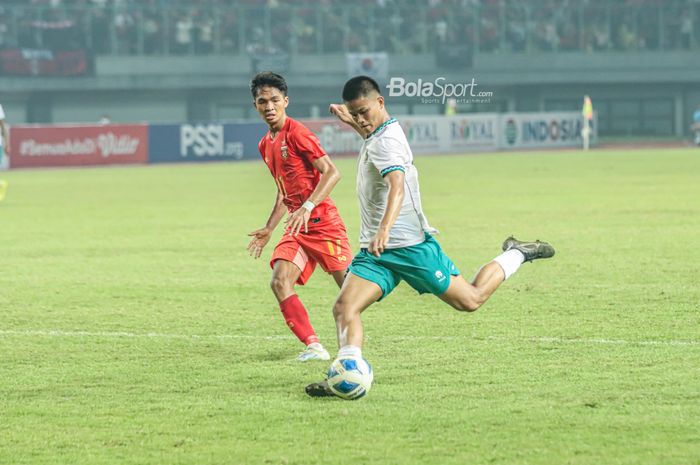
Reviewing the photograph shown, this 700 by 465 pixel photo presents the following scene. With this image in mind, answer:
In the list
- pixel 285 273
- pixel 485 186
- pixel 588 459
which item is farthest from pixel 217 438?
pixel 485 186

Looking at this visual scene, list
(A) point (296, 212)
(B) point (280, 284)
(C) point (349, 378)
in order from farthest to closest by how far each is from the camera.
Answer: (B) point (280, 284) → (A) point (296, 212) → (C) point (349, 378)

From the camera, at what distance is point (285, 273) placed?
27.9ft

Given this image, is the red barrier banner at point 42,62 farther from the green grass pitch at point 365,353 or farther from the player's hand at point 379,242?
the player's hand at point 379,242

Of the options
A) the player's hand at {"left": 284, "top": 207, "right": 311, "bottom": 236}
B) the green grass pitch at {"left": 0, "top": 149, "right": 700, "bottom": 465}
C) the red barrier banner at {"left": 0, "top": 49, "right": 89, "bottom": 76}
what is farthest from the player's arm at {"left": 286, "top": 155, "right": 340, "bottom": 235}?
the red barrier banner at {"left": 0, "top": 49, "right": 89, "bottom": 76}

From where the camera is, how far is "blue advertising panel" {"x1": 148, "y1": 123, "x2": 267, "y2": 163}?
46688 mm

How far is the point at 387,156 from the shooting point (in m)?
7.06

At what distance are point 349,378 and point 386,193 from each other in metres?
1.10

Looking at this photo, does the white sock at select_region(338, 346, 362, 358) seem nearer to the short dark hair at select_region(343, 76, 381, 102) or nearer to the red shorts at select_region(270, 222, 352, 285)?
the short dark hair at select_region(343, 76, 381, 102)

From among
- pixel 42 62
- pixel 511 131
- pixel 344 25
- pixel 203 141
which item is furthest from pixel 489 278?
pixel 344 25

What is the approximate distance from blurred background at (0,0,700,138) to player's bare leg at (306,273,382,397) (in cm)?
5401

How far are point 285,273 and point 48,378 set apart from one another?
1663 mm

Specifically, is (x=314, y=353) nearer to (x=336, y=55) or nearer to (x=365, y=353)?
(x=365, y=353)

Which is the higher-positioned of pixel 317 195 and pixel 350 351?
pixel 317 195

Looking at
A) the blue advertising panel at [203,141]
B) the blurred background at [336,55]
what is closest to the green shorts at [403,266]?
the blue advertising panel at [203,141]
